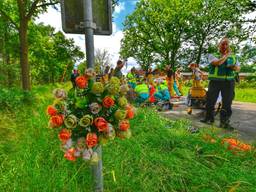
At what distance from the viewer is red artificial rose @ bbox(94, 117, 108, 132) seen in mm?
2408

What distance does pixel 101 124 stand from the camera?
2402 millimetres

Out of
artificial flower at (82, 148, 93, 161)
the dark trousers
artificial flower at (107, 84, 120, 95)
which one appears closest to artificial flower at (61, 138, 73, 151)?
artificial flower at (82, 148, 93, 161)

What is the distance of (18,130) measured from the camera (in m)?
5.57

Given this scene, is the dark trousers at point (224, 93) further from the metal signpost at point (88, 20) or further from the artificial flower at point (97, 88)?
the artificial flower at point (97, 88)

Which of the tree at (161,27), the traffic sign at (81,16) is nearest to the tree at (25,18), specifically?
the traffic sign at (81,16)

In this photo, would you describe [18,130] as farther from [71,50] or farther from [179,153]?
[71,50]

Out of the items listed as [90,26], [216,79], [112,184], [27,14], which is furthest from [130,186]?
[27,14]

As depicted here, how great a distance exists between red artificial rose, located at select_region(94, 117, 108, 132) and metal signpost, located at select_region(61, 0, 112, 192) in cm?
28

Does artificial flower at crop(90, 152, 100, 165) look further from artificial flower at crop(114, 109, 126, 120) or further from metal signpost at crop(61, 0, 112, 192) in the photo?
artificial flower at crop(114, 109, 126, 120)

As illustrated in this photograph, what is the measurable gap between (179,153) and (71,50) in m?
49.4

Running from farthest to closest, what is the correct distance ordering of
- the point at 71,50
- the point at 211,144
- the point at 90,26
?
the point at 71,50 → the point at 211,144 → the point at 90,26

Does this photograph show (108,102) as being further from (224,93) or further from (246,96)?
(246,96)

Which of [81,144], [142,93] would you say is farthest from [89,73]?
[142,93]

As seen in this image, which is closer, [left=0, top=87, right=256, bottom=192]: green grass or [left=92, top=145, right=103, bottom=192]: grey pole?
[left=92, top=145, right=103, bottom=192]: grey pole
